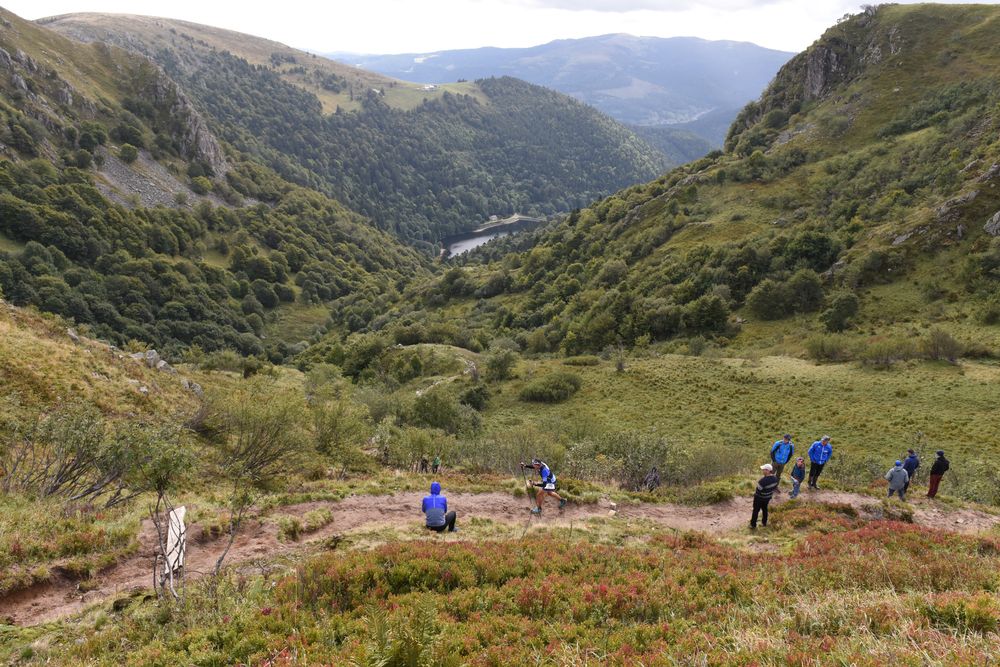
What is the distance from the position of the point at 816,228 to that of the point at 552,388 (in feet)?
167

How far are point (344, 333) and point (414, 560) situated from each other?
118 m

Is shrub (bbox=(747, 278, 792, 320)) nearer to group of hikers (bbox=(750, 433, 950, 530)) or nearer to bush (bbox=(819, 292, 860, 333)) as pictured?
bush (bbox=(819, 292, 860, 333))

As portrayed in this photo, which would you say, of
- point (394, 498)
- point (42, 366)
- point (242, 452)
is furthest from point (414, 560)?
point (42, 366)

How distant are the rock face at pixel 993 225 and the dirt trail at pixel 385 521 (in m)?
54.2

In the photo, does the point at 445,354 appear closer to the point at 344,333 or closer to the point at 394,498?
the point at 394,498

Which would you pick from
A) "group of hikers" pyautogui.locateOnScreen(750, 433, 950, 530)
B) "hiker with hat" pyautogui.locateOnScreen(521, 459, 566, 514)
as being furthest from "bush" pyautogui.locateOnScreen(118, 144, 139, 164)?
"group of hikers" pyautogui.locateOnScreen(750, 433, 950, 530)

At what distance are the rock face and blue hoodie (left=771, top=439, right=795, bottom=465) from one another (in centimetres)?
5761

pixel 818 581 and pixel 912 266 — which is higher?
pixel 912 266

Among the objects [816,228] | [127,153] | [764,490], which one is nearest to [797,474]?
[764,490]

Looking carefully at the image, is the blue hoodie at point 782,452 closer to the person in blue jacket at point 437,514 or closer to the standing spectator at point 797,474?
the standing spectator at point 797,474

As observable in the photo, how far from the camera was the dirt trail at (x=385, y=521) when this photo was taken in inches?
458

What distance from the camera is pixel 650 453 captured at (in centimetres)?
2744

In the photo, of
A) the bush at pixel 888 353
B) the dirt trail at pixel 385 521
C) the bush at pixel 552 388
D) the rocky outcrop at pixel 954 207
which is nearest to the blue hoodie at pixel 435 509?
the dirt trail at pixel 385 521

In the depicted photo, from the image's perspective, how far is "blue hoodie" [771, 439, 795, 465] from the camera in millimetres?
19523
